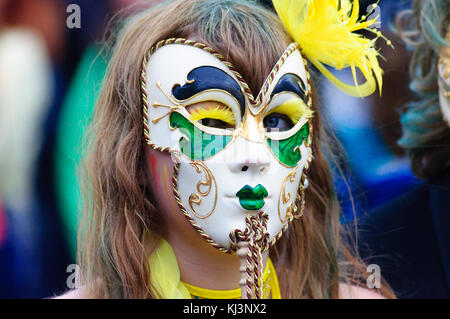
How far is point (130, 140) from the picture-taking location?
200 centimetres

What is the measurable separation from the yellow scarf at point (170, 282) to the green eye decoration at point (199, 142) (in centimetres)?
33

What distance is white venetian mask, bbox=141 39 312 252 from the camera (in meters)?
1.86

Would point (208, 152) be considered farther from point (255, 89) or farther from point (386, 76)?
point (386, 76)

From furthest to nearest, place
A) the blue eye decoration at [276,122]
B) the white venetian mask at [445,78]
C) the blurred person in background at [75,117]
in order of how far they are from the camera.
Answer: the white venetian mask at [445,78], the blurred person in background at [75,117], the blue eye decoration at [276,122]

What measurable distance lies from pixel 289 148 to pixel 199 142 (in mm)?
256

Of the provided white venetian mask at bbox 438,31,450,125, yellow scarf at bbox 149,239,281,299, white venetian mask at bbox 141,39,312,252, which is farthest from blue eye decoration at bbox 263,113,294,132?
white venetian mask at bbox 438,31,450,125

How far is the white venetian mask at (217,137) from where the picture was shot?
186cm

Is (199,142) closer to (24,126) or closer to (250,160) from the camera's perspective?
(250,160)

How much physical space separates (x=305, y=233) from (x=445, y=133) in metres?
0.73

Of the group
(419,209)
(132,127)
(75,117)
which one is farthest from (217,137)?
(419,209)

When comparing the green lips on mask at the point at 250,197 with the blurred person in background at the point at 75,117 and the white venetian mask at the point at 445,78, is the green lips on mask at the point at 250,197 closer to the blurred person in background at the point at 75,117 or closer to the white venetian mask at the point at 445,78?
the blurred person in background at the point at 75,117

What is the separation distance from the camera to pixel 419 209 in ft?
8.89

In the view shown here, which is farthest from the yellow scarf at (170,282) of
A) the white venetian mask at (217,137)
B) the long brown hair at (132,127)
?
the white venetian mask at (217,137)
